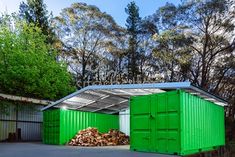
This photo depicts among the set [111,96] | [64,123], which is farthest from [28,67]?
[111,96]

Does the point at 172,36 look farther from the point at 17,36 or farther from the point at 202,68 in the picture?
the point at 17,36

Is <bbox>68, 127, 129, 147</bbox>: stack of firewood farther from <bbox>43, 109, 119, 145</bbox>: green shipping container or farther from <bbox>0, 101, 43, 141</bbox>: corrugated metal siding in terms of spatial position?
<bbox>0, 101, 43, 141</bbox>: corrugated metal siding

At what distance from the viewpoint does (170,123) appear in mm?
14594

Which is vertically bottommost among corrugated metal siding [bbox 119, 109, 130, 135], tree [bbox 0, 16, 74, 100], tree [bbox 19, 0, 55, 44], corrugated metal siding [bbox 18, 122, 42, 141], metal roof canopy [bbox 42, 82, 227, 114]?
corrugated metal siding [bbox 18, 122, 42, 141]

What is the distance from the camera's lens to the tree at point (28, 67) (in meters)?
29.0

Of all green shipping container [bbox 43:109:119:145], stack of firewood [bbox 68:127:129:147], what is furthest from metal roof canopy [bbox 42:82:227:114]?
stack of firewood [bbox 68:127:129:147]

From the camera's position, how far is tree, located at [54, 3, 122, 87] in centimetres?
4550

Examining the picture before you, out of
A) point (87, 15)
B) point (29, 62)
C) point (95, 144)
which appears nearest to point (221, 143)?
point (95, 144)

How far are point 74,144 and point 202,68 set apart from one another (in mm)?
21136

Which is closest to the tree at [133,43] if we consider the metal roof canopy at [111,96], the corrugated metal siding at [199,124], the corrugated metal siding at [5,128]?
the metal roof canopy at [111,96]

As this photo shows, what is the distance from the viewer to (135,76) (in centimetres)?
4591

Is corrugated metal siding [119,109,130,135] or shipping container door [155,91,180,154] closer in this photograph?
shipping container door [155,91,180,154]

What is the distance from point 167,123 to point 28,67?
17.6 m

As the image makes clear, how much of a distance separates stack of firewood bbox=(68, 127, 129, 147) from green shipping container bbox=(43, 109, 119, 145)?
53cm
